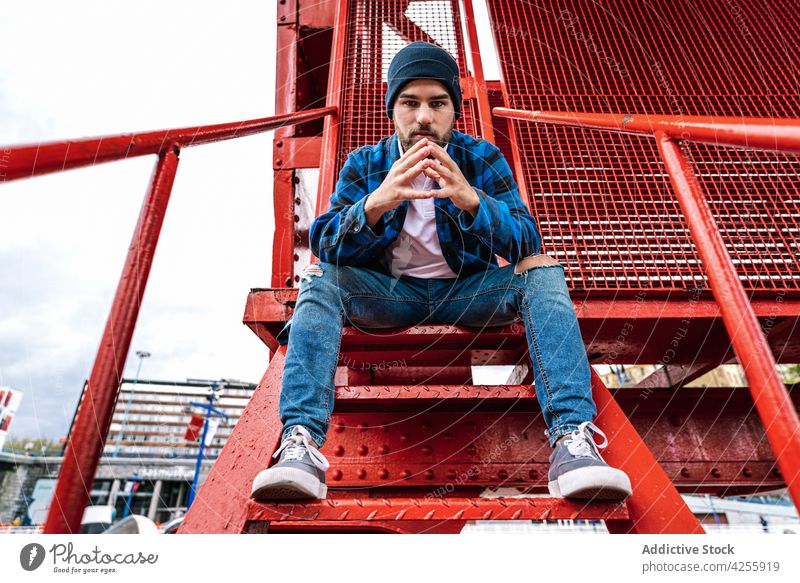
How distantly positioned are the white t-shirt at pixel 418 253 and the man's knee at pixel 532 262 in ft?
0.74

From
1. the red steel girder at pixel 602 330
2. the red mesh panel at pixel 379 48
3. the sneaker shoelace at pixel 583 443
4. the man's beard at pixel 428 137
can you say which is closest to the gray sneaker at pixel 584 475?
the sneaker shoelace at pixel 583 443

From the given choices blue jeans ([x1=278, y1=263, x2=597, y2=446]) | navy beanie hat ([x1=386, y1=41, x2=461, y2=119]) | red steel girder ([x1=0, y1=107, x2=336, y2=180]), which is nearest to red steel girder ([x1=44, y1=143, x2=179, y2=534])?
red steel girder ([x1=0, y1=107, x2=336, y2=180])

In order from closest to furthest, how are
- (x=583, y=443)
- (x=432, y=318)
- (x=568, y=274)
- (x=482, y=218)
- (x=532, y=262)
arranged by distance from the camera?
1. (x=583, y=443)
2. (x=482, y=218)
3. (x=532, y=262)
4. (x=432, y=318)
5. (x=568, y=274)

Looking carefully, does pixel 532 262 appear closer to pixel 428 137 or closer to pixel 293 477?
pixel 428 137

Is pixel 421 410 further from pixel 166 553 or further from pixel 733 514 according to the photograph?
pixel 733 514

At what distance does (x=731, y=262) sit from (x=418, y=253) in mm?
861

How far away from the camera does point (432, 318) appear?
1.46 m

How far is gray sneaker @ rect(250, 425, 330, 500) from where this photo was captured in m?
0.89

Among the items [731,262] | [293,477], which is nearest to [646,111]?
[731,262]

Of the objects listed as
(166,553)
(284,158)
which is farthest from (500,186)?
(284,158)

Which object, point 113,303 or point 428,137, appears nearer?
point 113,303

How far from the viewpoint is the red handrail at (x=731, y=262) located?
0.81 meters

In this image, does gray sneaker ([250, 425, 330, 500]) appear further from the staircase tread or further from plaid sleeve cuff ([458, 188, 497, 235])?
plaid sleeve cuff ([458, 188, 497, 235])

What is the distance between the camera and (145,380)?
118cm
